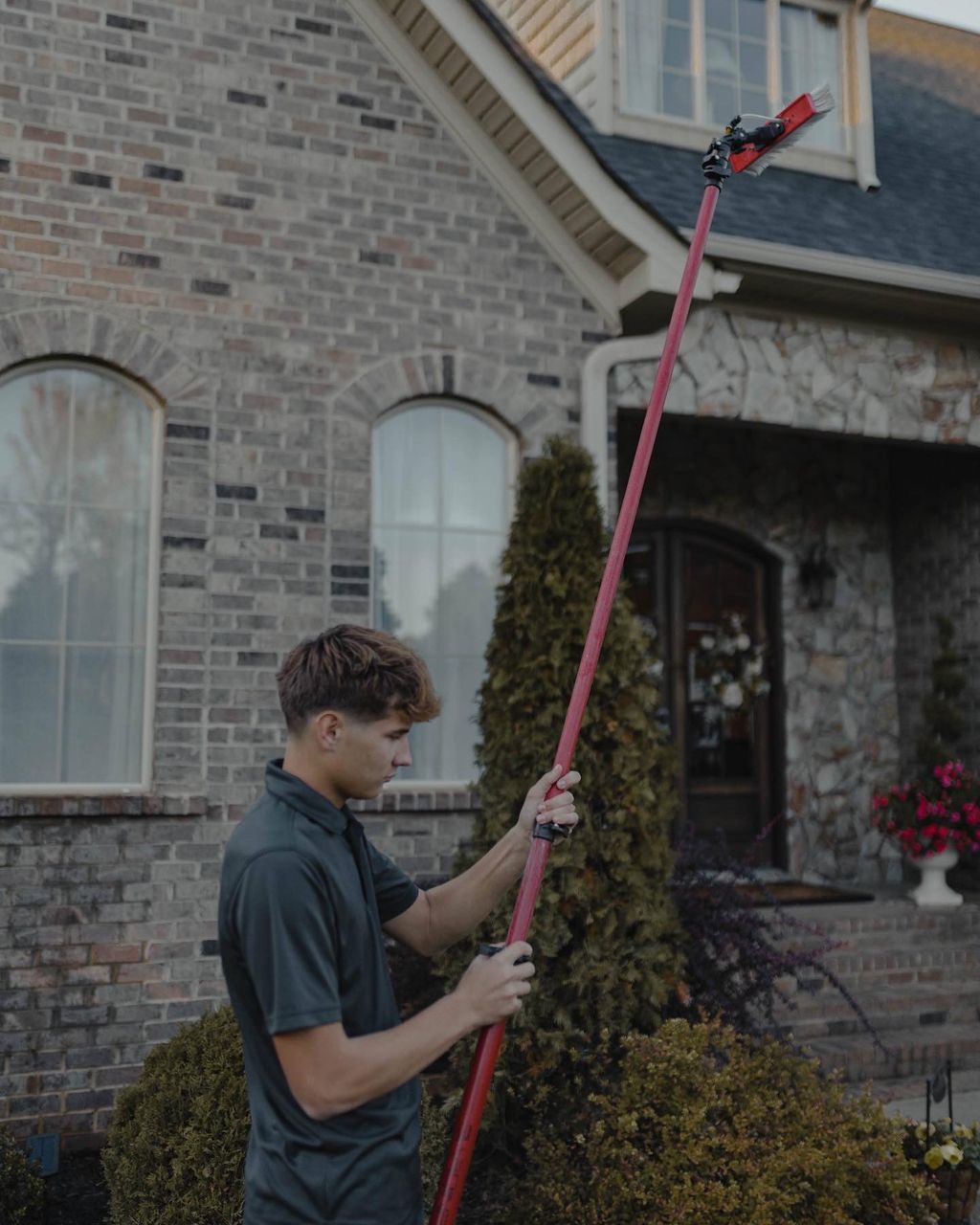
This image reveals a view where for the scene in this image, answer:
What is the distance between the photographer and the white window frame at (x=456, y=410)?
6098 millimetres

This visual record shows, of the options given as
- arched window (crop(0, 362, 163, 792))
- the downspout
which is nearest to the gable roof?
the downspout

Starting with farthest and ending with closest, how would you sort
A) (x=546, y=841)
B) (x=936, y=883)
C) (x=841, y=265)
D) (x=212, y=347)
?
(x=936, y=883), (x=841, y=265), (x=212, y=347), (x=546, y=841)

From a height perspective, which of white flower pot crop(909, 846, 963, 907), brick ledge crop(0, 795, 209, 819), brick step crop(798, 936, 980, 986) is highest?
brick ledge crop(0, 795, 209, 819)

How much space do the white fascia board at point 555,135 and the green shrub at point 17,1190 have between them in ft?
15.8

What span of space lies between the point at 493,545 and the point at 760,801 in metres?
3.31

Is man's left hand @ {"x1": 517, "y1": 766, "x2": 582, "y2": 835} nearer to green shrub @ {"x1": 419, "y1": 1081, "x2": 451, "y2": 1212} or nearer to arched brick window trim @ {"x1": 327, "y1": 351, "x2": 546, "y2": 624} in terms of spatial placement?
green shrub @ {"x1": 419, "y1": 1081, "x2": 451, "y2": 1212}

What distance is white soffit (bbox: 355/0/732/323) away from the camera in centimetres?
609

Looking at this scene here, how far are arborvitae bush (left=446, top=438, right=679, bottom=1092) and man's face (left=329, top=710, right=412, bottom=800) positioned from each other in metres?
2.21

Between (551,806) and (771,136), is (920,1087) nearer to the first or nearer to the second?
(551,806)

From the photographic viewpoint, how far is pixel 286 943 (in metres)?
1.83

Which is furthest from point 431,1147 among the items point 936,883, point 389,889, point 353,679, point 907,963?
point 936,883

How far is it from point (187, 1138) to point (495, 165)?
4.90 metres

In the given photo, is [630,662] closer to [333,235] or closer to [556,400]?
[556,400]

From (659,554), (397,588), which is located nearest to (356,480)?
(397,588)
